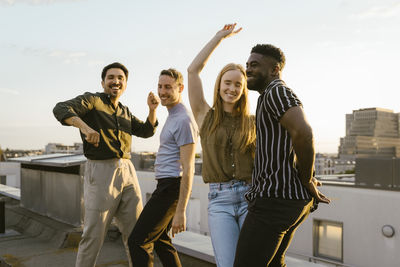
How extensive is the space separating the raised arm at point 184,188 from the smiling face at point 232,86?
0.52m

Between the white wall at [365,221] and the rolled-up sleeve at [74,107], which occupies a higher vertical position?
the rolled-up sleeve at [74,107]

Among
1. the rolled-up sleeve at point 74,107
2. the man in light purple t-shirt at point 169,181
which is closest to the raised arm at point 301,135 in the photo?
the man in light purple t-shirt at point 169,181

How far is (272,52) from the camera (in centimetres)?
219

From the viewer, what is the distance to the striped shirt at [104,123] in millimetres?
3379

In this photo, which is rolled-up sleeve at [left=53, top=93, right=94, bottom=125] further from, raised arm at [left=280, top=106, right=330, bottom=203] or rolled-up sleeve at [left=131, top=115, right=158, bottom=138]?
raised arm at [left=280, top=106, right=330, bottom=203]

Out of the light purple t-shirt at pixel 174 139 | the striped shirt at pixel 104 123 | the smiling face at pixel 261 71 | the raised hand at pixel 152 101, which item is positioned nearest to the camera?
the smiling face at pixel 261 71

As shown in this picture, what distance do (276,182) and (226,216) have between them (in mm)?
627

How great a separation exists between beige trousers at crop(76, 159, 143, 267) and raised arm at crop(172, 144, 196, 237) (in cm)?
84

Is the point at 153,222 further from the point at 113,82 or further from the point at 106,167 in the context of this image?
the point at 113,82

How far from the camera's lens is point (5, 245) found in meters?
5.60

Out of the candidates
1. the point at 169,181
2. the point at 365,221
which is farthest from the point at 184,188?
the point at 365,221

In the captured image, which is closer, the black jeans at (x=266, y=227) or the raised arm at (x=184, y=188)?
the black jeans at (x=266, y=227)

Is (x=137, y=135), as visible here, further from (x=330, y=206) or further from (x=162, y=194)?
(x=330, y=206)

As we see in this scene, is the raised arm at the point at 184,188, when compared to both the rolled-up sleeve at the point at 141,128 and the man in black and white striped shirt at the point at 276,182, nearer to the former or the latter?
the man in black and white striped shirt at the point at 276,182
